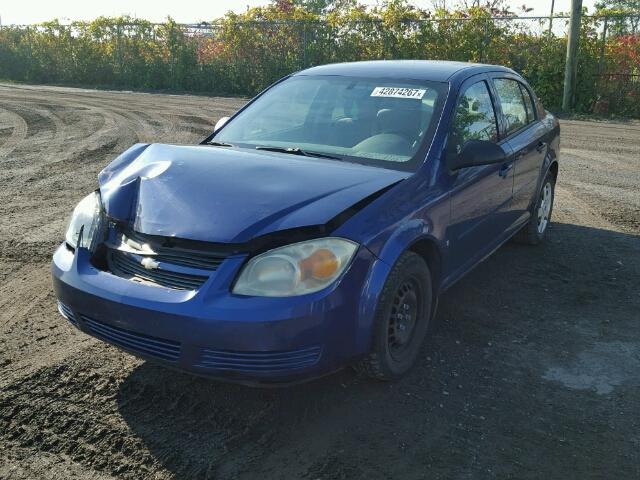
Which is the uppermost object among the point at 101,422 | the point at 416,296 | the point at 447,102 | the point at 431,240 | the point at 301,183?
the point at 447,102

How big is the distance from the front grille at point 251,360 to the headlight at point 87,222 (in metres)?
0.97

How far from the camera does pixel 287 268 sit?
301 cm

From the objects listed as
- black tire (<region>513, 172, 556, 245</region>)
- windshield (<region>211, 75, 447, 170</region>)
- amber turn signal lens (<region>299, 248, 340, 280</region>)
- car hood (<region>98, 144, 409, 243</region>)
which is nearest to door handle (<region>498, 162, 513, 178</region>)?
windshield (<region>211, 75, 447, 170</region>)

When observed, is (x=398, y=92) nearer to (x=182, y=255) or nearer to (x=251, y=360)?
(x=182, y=255)

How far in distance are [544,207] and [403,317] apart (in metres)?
3.22

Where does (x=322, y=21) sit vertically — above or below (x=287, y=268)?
above

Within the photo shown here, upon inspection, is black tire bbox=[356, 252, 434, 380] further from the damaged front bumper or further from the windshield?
the windshield

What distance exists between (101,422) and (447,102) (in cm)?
276

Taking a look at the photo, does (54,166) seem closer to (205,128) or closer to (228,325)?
(205,128)

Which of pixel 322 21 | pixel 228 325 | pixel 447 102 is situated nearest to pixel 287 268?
pixel 228 325

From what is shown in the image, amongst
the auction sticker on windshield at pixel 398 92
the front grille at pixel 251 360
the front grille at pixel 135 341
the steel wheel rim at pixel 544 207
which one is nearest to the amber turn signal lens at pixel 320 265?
the front grille at pixel 251 360

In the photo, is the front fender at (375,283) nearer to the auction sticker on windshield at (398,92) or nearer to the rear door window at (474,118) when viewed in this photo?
the rear door window at (474,118)

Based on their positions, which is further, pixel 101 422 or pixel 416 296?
pixel 416 296

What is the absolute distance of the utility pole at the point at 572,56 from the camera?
15461 mm
